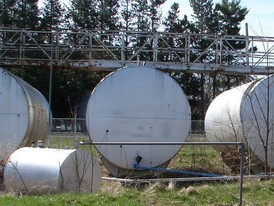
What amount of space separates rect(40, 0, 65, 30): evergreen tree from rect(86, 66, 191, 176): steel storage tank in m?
40.2

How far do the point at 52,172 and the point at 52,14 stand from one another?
46.7 meters

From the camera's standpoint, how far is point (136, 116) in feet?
49.2

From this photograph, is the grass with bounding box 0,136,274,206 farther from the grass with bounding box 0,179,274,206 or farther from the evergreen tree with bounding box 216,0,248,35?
the evergreen tree with bounding box 216,0,248,35

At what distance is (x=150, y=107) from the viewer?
1515 centimetres

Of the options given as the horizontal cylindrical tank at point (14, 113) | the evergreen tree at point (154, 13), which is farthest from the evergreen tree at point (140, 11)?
the horizontal cylindrical tank at point (14, 113)

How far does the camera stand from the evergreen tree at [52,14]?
54.3 m

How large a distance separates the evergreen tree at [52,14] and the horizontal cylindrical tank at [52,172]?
43.8m

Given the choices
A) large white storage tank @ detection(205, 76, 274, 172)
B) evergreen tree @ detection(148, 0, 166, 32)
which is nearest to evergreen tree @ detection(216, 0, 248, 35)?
evergreen tree @ detection(148, 0, 166, 32)

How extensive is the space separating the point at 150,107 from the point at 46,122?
6.48m

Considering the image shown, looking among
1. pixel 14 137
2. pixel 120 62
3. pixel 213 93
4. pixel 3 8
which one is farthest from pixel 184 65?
pixel 3 8

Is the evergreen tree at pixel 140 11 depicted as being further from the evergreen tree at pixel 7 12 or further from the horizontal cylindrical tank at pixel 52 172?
the horizontal cylindrical tank at pixel 52 172

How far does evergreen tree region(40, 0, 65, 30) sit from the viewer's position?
178 feet

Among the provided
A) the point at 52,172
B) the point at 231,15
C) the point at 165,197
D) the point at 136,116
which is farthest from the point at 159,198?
the point at 231,15

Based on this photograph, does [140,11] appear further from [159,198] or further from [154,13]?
[159,198]
